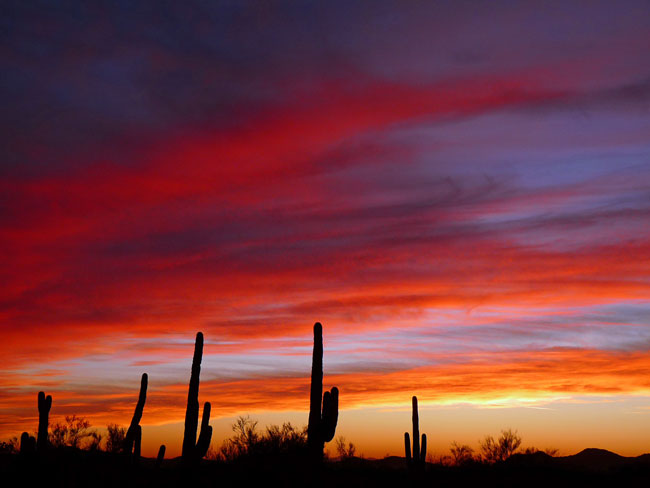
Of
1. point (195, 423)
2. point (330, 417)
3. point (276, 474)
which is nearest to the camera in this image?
point (330, 417)

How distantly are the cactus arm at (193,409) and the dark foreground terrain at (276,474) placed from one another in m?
0.68

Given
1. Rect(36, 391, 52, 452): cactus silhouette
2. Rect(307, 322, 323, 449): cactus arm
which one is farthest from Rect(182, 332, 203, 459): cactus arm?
Rect(36, 391, 52, 452): cactus silhouette

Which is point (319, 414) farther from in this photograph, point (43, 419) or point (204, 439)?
point (43, 419)

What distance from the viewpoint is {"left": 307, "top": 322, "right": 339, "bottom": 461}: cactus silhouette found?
72.9 feet

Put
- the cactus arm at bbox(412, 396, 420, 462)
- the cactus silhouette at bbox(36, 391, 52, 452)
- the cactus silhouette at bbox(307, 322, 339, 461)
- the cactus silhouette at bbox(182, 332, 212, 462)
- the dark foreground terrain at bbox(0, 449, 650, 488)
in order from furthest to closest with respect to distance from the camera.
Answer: the cactus arm at bbox(412, 396, 420, 462)
the cactus silhouette at bbox(36, 391, 52, 452)
the dark foreground terrain at bbox(0, 449, 650, 488)
the cactus silhouette at bbox(182, 332, 212, 462)
the cactus silhouette at bbox(307, 322, 339, 461)

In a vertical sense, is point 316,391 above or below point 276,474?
above

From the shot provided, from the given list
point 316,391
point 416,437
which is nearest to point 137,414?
point 316,391

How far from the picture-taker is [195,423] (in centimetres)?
2477

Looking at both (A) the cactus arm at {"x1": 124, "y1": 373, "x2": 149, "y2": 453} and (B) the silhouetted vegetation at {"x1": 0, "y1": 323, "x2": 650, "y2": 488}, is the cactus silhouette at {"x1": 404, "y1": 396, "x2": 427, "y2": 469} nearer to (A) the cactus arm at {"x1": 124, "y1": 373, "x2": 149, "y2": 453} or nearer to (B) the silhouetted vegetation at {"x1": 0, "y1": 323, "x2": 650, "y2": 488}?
(B) the silhouetted vegetation at {"x1": 0, "y1": 323, "x2": 650, "y2": 488}

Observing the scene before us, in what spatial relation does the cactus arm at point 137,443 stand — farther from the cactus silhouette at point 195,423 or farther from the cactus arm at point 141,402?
the cactus silhouette at point 195,423

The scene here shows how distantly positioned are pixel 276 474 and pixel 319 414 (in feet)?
19.1

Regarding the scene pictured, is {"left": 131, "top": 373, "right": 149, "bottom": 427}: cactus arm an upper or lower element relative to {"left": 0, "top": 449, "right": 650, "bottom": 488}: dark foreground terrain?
upper

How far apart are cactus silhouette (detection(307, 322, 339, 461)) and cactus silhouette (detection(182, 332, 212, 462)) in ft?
14.5

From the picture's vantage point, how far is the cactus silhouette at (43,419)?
27.9 meters
